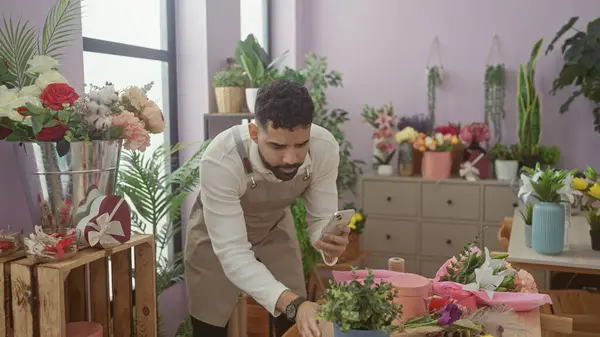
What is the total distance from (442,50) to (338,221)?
126 inches

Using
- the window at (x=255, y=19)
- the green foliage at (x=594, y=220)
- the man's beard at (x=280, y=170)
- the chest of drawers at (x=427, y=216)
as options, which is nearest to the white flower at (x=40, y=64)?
the man's beard at (x=280, y=170)

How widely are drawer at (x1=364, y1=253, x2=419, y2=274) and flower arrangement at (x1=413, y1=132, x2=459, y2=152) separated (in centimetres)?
84

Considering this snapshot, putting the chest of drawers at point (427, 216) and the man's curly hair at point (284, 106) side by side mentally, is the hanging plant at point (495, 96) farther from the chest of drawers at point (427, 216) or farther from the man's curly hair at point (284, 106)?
the man's curly hair at point (284, 106)

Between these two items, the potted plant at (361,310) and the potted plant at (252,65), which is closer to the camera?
the potted plant at (361,310)

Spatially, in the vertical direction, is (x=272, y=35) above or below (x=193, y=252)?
above

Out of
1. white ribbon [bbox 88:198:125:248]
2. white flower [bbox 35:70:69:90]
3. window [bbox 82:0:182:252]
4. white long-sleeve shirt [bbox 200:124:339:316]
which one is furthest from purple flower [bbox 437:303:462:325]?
window [bbox 82:0:182:252]

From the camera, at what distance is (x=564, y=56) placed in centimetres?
418

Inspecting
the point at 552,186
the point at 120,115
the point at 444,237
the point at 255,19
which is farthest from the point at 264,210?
the point at 255,19

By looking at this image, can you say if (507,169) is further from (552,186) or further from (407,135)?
(552,186)

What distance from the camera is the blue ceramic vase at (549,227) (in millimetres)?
2590

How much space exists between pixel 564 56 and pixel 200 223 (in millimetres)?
3021

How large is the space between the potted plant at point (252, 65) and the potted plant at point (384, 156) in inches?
53.2

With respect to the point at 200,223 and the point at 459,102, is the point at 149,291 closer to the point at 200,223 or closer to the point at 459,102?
the point at 200,223

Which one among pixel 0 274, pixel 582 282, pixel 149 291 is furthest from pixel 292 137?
pixel 582 282
